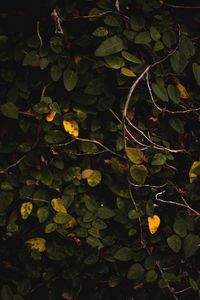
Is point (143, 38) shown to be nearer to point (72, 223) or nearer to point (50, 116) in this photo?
point (50, 116)

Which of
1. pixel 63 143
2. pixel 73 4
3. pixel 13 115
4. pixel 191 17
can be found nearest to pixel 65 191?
pixel 63 143

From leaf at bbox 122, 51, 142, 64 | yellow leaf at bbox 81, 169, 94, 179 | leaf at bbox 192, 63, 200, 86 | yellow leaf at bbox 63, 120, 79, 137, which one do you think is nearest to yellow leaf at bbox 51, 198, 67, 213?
yellow leaf at bbox 81, 169, 94, 179

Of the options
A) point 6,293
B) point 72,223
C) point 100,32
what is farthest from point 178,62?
point 6,293

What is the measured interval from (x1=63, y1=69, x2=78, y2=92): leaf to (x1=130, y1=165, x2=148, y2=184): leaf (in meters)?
0.36

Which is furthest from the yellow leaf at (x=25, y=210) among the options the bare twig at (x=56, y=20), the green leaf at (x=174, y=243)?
the bare twig at (x=56, y=20)

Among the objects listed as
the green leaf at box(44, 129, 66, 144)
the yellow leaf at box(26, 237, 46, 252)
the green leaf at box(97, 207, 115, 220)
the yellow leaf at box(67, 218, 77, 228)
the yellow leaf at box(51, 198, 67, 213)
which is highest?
the green leaf at box(44, 129, 66, 144)

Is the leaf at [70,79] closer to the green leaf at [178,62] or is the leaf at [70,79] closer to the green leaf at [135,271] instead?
the green leaf at [178,62]

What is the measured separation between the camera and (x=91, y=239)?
4.58 feet

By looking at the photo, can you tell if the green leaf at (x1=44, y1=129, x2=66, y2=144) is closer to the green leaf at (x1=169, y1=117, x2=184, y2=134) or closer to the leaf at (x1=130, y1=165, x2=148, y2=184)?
the leaf at (x1=130, y1=165, x2=148, y2=184)

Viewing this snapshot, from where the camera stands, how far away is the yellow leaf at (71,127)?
1.38m

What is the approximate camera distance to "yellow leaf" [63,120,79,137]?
1382 millimetres

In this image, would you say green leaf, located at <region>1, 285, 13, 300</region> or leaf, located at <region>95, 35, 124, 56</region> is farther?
green leaf, located at <region>1, 285, 13, 300</region>

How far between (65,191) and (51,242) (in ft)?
0.64

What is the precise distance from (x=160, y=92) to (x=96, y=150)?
1.03ft
